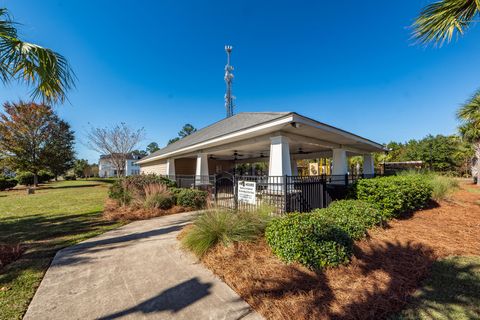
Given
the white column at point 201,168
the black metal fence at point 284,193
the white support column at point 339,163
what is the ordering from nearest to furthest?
the black metal fence at point 284,193 < the white support column at point 339,163 < the white column at point 201,168

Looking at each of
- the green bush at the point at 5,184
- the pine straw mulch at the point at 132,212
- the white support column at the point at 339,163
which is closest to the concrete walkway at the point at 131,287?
the pine straw mulch at the point at 132,212

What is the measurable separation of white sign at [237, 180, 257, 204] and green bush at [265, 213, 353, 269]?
2.12 meters

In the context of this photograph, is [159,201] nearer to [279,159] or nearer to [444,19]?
[279,159]

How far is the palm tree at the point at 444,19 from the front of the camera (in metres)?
3.69

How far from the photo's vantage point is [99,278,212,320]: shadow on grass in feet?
7.89

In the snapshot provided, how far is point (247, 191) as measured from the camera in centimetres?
619

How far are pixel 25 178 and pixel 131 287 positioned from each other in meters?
32.4

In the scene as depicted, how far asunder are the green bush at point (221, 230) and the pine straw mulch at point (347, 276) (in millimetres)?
169

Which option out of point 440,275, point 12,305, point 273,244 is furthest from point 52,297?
point 440,275

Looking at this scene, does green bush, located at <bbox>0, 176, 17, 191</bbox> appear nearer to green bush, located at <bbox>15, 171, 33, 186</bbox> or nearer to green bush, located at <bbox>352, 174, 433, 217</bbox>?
green bush, located at <bbox>15, 171, 33, 186</bbox>

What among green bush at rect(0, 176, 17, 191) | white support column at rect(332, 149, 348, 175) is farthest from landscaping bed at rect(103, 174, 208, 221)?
green bush at rect(0, 176, 17, 191)

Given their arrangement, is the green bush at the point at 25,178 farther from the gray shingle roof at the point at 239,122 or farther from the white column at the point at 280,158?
the white column at the point at 280,158

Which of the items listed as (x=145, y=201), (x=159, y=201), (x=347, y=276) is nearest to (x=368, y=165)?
(x=347, y=276)

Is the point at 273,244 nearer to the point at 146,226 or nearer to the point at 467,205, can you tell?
the point at 146,226
